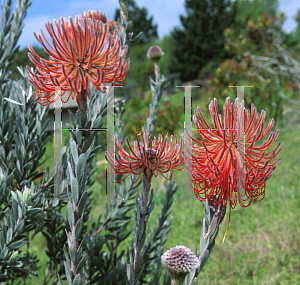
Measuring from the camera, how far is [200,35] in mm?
26156

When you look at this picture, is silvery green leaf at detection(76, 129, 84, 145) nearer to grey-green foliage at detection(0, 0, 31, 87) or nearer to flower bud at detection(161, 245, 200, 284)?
flower bud at detection(161, 245, 200, 284)

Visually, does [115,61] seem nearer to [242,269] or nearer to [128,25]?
[128,25]

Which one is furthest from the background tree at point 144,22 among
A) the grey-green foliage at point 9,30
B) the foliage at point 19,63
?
the grey-green foliage at point 9,30

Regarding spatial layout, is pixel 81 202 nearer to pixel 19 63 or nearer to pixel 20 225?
pixel 20 225

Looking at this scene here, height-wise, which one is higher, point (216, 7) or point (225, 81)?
point (216, 7)

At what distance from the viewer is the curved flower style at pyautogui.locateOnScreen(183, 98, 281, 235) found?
72cm

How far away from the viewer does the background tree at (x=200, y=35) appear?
82.8 ft

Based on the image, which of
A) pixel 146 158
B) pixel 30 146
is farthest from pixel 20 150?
pixel 146 158

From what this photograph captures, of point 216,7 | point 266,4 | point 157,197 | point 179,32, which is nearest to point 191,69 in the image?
point 179,32

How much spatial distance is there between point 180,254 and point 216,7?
28.2 m

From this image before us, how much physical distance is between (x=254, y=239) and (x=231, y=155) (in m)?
2.79

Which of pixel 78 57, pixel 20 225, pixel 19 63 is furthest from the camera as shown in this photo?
pixel 19 63

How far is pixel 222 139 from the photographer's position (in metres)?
0.75

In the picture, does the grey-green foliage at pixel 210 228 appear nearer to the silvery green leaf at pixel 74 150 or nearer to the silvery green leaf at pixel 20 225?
the silvery green leaf at pixel 74 150
